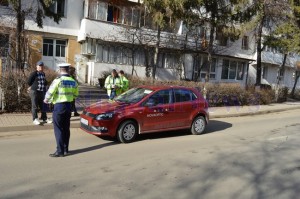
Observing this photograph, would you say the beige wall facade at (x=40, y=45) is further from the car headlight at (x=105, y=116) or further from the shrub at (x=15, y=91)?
the car headlight at (x=105, y=116)

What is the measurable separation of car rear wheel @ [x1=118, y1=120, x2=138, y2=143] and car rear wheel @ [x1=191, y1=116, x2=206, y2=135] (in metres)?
2.30

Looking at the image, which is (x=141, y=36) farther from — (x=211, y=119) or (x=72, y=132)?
(x=72, y=132)

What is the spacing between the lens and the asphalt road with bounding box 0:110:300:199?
18.7 ft

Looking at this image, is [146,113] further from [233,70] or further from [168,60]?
[233,70]

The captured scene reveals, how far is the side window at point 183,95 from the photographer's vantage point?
1067 cm

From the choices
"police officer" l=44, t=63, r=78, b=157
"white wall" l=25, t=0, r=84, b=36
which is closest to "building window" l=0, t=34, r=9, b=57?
"white wall" l=25, t=0, r=84, b=36

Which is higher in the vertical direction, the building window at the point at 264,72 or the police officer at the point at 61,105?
the building window at the point at 264,72

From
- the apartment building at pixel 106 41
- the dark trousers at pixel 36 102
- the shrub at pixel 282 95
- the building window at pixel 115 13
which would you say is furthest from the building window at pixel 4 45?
the shrub at pixel 282 95

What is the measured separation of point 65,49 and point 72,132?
49.8ft

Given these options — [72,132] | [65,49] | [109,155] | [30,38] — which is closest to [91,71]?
[65,49]

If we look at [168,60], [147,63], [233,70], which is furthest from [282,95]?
[233,70]

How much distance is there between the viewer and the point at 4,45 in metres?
21.4

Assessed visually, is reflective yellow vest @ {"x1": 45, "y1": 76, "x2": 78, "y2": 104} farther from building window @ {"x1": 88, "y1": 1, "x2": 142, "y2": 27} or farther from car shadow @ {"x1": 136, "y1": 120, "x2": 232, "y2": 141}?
building window @ {"x1": 88, "y1": 1, "x2": 142, "y2": 27}

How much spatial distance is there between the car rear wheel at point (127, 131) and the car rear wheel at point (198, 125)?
2302mm
